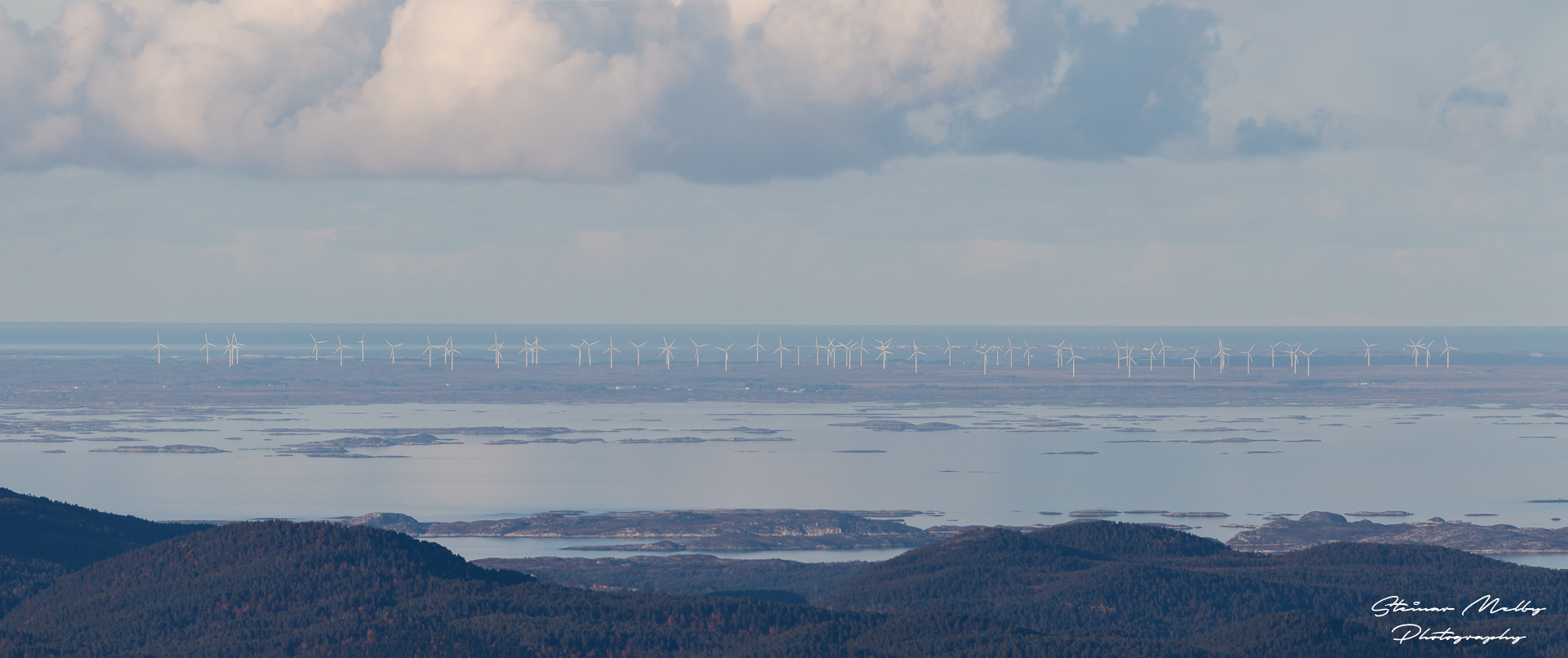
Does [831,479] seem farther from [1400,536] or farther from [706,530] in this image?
[1400,536]

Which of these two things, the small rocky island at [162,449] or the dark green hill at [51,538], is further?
the small rocky island at [162,449]

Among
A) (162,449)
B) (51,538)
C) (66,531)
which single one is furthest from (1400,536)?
(162,449)

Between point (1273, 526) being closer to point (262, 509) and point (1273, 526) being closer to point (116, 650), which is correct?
point (262, 509)

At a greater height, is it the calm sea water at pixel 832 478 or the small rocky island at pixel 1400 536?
the calm sea water at pixel 832 478

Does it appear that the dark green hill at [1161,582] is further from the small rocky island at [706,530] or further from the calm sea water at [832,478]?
the small rocky island at [706,530]

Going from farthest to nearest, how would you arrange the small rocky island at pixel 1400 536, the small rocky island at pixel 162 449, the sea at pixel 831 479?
the small rocky island at pixel 162 449
the sea at pixel 831 479
the small rocky island at pixel 1400 536

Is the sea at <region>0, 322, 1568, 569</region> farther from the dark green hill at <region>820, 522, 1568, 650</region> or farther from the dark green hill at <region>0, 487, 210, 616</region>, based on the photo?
the dark green hill at <region>0, 487, 210, 616</region>

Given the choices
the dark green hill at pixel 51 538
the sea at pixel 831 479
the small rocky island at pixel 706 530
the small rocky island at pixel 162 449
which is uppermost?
the dark green hill at pixel 51 538

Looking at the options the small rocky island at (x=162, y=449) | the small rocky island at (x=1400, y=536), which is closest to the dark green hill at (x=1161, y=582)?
the small rocky island at (x=1400, y=536)
